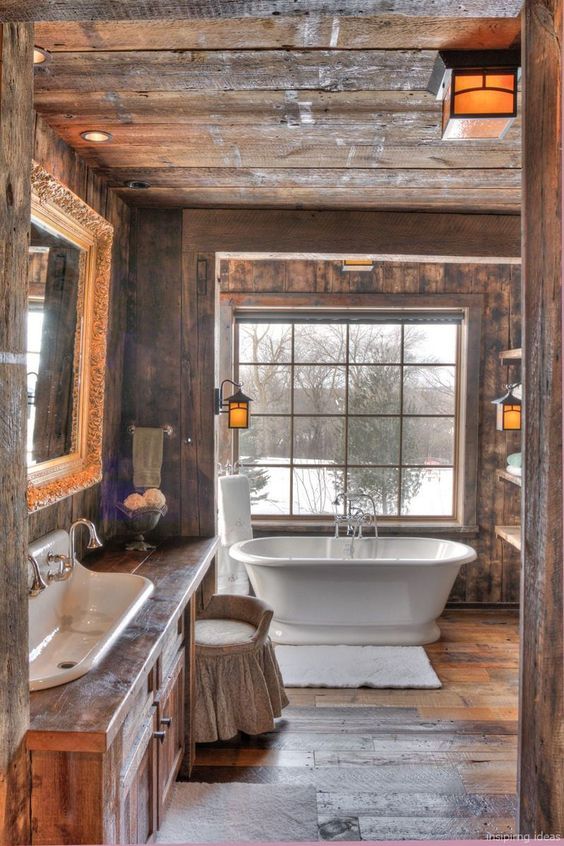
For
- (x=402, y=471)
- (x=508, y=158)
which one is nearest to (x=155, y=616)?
(x=508, y=158)

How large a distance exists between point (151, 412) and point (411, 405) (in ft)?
7.64

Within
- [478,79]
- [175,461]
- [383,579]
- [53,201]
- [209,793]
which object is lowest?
[209,793]

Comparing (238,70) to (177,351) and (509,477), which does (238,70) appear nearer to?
(177,351)

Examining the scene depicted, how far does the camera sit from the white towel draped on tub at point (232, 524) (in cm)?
452

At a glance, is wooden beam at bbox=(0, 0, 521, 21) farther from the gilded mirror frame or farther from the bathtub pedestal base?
the bathtub pedestal base

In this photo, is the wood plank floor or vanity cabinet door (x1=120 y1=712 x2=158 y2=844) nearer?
vanity cabinet door (x1=120 y1=712 x2=158 y2=844)

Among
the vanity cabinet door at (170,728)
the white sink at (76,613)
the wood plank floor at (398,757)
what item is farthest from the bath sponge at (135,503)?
the wood plank floor at (398,757)

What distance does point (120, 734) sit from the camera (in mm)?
1625

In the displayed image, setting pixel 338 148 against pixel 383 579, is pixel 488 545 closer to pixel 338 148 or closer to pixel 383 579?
pixel 383 579

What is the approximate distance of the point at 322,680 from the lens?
362 cm

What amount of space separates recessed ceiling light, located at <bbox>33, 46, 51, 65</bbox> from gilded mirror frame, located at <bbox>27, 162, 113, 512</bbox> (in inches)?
19.6

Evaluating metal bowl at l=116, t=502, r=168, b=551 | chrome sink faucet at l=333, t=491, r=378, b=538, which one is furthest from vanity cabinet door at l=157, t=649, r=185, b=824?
chrome sink faucet at l=333, t=491, r=378, b=538

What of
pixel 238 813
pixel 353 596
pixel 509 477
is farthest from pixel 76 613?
pixel 509 477

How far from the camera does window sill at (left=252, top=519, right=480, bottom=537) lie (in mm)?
4957
